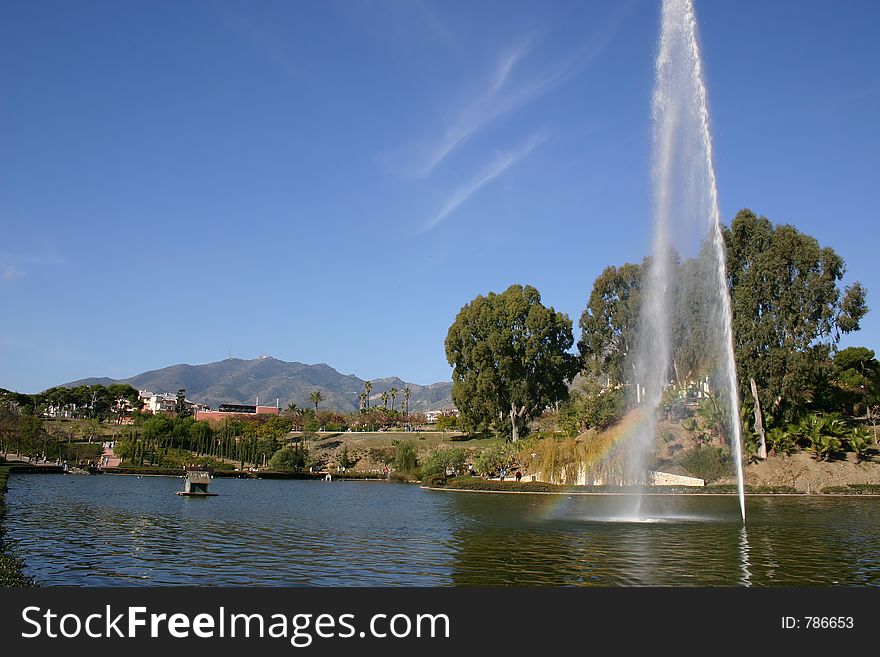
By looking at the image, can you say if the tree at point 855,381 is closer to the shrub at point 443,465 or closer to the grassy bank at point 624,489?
the grassy bank at point 624,489

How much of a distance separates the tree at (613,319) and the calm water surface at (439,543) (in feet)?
99.3

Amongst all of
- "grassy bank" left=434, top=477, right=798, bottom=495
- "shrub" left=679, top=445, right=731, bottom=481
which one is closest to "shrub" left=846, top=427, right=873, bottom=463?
"grassy bank" left=434, top=477, right=798, bottom=495

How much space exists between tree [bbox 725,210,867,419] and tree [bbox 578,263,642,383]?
16210 mm

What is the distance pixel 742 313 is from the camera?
167 feet

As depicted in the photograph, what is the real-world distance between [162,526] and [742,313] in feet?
136

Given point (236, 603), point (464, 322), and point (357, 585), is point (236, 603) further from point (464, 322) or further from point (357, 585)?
point (464, 322)

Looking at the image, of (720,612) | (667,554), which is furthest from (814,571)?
(720,612)

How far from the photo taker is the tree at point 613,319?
68.3 m

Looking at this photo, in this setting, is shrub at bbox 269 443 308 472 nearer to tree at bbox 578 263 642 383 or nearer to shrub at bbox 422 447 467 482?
shrub at bbox 422 447 467 482

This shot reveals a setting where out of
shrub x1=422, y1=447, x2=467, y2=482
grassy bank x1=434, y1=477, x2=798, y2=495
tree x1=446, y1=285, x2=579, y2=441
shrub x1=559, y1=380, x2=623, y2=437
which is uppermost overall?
tree x1=446, y1=285, x2=579, y2=441

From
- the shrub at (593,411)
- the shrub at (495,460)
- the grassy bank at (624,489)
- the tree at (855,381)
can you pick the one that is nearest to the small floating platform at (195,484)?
the grassy bank at (624,489)

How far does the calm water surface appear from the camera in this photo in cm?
1653

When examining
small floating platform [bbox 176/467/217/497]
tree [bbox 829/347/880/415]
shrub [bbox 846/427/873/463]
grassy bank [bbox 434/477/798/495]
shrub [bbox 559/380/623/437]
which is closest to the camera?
small floating platform [bbox 176/467/217/497]

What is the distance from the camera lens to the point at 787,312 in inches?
2005
